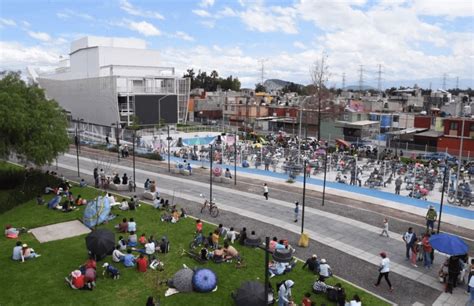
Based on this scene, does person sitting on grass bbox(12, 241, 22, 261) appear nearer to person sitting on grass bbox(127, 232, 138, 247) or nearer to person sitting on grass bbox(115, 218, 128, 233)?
person sitting on grass bbox(127, 232, 138, 247)

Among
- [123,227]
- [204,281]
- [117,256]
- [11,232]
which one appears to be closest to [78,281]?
[117,256]

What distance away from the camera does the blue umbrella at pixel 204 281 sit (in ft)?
47.5

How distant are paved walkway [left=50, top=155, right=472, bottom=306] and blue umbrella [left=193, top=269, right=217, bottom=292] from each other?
730cm

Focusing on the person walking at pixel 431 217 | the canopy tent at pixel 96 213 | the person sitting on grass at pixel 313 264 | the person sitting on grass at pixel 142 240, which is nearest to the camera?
the person sitting on grass at pixel 313 264

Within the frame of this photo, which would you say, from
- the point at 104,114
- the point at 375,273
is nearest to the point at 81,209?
the point at 375,273

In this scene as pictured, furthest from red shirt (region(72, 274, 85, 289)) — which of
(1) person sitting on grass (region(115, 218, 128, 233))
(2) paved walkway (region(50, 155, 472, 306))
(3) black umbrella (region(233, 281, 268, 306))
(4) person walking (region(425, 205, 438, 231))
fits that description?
(4) person walking (region(425, 205, 438, 231))

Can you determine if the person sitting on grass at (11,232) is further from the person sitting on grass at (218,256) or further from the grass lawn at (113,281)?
the person sitting on grass at (218,256)

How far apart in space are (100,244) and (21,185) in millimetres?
15104

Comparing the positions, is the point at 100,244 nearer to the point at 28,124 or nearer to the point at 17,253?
the point at 17,253

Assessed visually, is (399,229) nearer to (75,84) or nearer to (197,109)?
(197,109)

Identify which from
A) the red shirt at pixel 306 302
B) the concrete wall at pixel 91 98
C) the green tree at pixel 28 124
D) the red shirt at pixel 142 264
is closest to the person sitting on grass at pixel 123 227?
the red shirt at pixel 142 264

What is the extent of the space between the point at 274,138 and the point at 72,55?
68122 millimetres

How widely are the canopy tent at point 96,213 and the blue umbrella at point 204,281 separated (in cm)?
866

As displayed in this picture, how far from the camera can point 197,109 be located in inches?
3625
